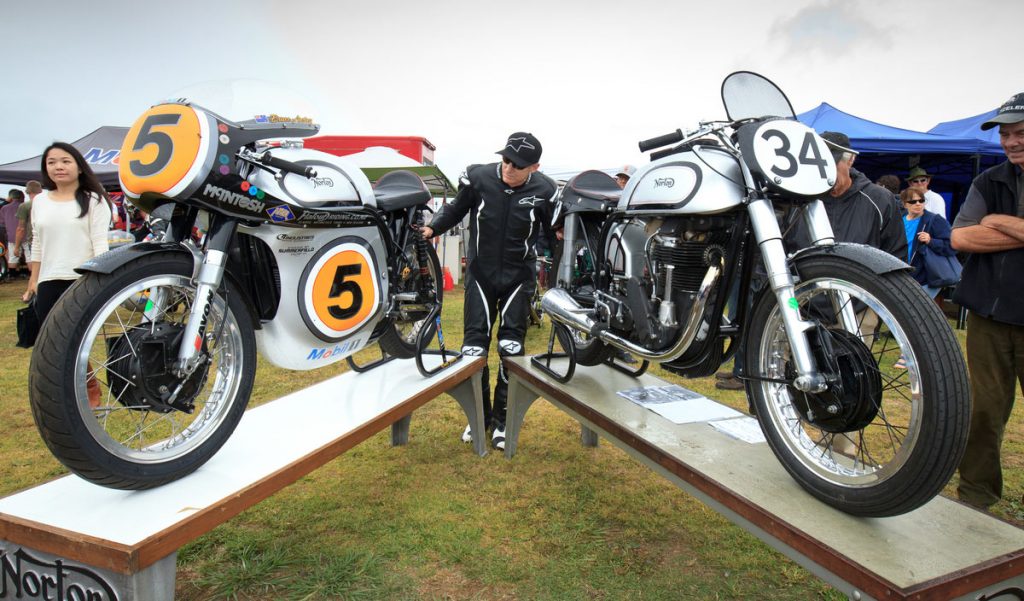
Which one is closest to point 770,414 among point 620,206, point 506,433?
point 620,206

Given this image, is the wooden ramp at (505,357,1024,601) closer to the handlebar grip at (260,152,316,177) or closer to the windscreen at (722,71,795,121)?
the windscreen at (722,71,795,121)

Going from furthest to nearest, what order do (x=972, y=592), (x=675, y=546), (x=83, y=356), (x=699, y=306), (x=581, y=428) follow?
(x=581, y=428)
(x=675, y=546)
(x=699, y=306)
(x=83, y=356)
(x=972, y=592)

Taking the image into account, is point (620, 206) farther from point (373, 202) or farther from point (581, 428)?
point (581, 428)

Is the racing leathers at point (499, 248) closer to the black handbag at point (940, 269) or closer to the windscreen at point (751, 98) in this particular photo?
the windscreen at point (751, 98)

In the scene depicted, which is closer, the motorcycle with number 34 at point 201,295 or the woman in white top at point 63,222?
the motorcycle with number 34 at point 201,295

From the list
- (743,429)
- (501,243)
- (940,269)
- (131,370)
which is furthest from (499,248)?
(940,269)

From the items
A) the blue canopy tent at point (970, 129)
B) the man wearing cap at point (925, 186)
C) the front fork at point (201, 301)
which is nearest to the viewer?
the front fork at point (201, 301)

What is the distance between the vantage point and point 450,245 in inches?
480

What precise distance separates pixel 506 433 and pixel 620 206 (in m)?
1.48

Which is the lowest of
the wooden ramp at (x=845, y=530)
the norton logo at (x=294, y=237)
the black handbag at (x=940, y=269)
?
the wooden ramp at (x=845, y=530)

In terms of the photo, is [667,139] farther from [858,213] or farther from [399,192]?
[858,213]

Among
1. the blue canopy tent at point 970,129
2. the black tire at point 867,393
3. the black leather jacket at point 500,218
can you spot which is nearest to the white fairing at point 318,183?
the black leather jacket at point 500,218

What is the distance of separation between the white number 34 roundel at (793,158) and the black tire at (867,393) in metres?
0.25

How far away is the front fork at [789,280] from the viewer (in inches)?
59.1
